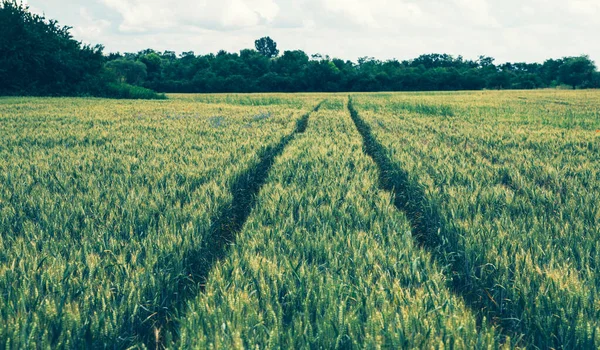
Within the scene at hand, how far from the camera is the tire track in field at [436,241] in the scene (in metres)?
2.37

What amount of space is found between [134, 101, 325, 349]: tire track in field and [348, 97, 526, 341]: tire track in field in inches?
60.5

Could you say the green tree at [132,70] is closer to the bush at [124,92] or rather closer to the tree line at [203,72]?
the tree line at [203,72]

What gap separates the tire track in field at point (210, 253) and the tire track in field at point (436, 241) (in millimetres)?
1538

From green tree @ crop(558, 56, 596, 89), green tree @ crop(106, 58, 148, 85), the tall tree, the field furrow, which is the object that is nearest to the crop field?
the field furrow

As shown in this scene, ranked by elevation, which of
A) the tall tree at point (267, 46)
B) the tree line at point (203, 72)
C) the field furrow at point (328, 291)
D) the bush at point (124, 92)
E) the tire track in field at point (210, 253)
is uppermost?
the tall tree at point (267, 46)

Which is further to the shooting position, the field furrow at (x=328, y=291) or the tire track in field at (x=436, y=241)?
the tire track in field at (x=436, y=241)

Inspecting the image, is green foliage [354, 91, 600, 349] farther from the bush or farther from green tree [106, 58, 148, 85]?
green tree [106, 58, 148, 85]

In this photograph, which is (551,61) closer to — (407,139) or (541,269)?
(407,139)

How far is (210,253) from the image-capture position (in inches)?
135

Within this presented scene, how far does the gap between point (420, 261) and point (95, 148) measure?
633 cm

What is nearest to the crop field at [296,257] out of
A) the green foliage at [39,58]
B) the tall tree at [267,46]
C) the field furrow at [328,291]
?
the field furrow at [328,291]

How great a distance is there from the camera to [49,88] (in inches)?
1219

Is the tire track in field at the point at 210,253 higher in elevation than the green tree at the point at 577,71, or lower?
lower

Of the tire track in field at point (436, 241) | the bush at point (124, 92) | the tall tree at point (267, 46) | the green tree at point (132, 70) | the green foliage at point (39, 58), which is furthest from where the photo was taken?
the tall tree at point (267, 46)
